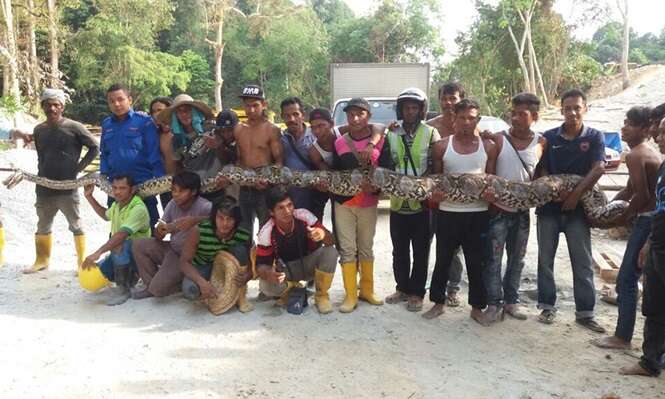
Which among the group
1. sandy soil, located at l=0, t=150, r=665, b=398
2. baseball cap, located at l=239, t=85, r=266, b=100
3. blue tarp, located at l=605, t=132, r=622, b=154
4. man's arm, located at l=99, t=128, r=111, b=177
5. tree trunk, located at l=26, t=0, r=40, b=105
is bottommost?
sandy soil, located at l=0, t=150, r=665, b=398

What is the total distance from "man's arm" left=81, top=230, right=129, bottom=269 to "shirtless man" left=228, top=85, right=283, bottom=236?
1131 millimetres

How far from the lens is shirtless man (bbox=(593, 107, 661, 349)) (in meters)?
3.91

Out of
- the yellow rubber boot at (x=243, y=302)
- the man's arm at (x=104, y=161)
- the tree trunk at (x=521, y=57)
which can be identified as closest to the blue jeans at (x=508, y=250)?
the yellow rubber boot at (x=243, y=302)

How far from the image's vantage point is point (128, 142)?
5379mm

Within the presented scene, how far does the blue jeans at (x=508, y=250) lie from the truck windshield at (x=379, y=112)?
560cm

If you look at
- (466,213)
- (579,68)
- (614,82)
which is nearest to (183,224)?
(466,213)

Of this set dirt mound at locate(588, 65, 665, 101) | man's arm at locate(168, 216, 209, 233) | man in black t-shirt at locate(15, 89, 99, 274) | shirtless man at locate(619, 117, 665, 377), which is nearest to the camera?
shirtless man at locate(619, 117, 665, 377)

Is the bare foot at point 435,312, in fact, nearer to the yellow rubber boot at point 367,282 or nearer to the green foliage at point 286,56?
the yellow rubber boot at point 367,282

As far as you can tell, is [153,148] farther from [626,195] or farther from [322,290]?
[626,195]

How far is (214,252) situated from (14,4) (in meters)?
20.6

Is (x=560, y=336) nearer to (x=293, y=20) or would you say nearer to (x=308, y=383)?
(x=308, y=383)

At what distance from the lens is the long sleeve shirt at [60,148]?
19.2 feet

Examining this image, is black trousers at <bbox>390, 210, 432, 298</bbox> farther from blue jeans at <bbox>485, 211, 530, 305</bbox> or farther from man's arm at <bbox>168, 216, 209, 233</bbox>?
man's arm at <bbox>168, 216, 209, 233</bbox>

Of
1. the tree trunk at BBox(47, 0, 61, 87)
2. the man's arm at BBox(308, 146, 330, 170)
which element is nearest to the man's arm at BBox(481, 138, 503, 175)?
the man's arm at BBox(308, 146, 330, 170)
